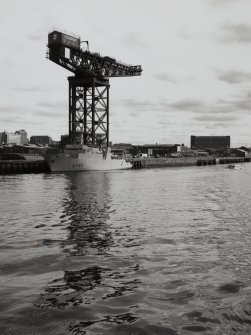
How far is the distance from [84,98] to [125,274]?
78.4m

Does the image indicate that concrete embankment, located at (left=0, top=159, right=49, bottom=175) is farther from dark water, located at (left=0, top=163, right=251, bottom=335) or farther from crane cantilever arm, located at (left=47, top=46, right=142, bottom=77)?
dark water, located at (left=0, top=163, right=251, bottom=335)

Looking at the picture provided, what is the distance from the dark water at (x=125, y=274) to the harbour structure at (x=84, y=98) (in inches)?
2240

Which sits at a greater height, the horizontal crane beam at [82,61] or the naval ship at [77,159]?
the horizontal crane beam at [82,61]

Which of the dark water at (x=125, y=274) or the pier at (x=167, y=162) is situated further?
the pier at (x=167, y=162)

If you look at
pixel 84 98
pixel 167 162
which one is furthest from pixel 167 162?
pixel 84 98

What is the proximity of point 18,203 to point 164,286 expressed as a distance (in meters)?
21.2

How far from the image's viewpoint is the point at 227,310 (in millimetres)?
9445

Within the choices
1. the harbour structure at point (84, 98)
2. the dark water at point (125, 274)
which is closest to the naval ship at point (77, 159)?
the harbour structure at point (84, 98)

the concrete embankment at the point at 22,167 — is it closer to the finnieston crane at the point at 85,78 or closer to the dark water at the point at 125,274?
Answer: the finnieston crane at the point at 85,78

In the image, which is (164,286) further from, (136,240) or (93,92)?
(93,92)

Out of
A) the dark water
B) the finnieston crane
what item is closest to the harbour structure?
the finnieston crane

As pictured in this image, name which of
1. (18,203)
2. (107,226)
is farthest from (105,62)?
(107,226)

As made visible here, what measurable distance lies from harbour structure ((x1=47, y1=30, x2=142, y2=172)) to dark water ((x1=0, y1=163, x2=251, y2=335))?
56884 mm

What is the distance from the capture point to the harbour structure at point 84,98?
7894 cm
